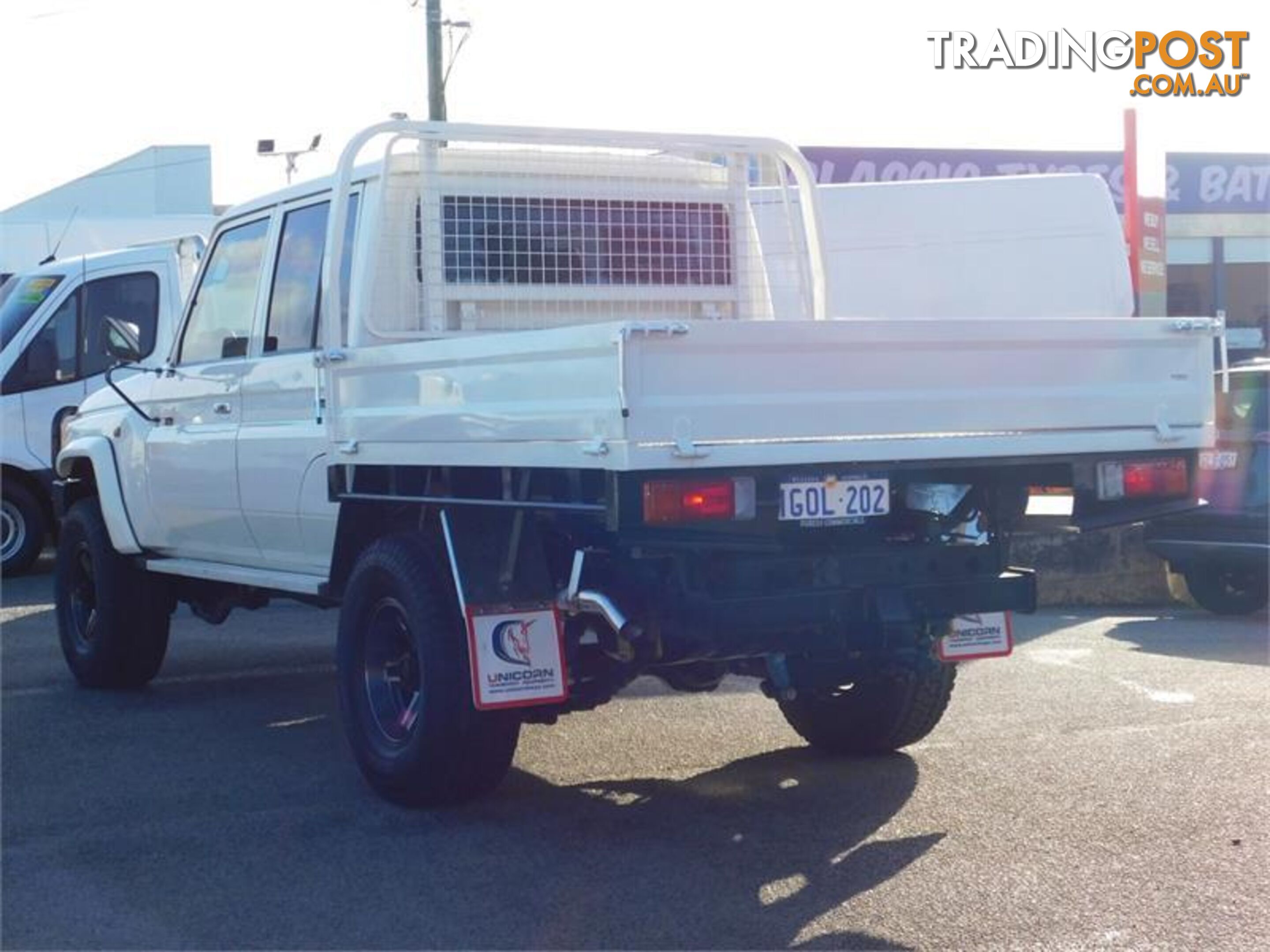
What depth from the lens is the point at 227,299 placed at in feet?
27.0

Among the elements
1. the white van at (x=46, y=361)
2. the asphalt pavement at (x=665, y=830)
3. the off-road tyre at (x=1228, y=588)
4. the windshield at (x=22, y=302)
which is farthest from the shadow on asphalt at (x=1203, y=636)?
the windshield at (x=22, y=302)

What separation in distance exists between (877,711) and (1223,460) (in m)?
5.07

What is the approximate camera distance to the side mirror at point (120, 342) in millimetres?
8211

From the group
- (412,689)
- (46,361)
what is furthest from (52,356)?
(412,689)

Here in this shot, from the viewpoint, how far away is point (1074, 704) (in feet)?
27.4

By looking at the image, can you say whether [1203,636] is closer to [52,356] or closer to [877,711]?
[877,711]

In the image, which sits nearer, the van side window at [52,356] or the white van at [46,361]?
the white van at [46,361]

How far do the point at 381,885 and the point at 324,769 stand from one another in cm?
173

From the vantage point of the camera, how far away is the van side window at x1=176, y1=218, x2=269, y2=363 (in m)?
7.95

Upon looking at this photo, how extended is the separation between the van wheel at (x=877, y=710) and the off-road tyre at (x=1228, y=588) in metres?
5.04

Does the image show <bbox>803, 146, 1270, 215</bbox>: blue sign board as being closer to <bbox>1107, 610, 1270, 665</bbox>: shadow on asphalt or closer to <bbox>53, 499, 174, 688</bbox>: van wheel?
<bbox>1107, 610, 1270, 665</bbox>: shadow on asphalt

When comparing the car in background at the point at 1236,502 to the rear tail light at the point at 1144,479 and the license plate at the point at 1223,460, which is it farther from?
the rear tail light at the point at 1144,479

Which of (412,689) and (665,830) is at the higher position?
(412,689)

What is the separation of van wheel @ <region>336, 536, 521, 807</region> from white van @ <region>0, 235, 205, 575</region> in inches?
320
